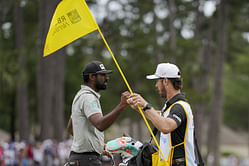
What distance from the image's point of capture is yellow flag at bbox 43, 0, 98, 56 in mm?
5871

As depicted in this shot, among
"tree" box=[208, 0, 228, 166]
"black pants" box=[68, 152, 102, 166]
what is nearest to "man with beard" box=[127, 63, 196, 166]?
"black pants" box=[68, 152, 102, 166]

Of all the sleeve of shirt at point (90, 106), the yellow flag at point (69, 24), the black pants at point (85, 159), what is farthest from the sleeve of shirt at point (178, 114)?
the yellow flag at point (69, 24)

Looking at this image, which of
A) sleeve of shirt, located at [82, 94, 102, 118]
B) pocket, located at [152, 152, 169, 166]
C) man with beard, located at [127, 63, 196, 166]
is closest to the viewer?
man with beard, located at [127, 63, 196, 166]

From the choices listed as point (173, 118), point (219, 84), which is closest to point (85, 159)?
point (173, 118)

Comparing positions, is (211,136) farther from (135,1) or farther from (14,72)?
(14,72)

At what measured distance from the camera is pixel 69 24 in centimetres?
590

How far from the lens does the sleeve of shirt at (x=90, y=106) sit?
5570 mm

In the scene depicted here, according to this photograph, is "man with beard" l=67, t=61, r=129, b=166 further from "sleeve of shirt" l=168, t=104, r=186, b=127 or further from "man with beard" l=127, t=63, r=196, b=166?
"sleeve of shirt" l=168, t=104, r=186, b=127

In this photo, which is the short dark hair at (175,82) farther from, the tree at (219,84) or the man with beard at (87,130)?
the tree at (219,84)

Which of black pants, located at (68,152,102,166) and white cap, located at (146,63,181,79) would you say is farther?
black pants, located at (68,152,102,166)

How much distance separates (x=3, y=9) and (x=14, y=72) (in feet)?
13.7

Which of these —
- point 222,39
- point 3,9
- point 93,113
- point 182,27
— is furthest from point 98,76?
point 182,27

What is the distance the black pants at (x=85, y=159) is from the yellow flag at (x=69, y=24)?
1.25m

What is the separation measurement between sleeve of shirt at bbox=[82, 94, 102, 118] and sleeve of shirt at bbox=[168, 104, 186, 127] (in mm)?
944
